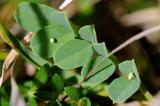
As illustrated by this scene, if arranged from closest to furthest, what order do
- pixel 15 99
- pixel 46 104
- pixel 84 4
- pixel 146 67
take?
pixel 15 99
pixel 46 104
pixel 146 67
pixel 84 4

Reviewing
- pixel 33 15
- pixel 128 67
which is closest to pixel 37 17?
pixel 33 15

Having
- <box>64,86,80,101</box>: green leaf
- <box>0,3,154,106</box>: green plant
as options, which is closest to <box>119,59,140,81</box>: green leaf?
<box>0,3,154,106</box>: green plant

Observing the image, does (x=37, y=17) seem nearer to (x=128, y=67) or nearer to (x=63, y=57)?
(x=63, y=57)

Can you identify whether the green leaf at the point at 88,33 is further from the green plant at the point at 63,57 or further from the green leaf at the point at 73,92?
the green leaf at the point at 73,92

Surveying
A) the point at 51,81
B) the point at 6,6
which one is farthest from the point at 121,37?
the point at 51,81

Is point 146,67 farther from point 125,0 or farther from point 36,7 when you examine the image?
point 36,7

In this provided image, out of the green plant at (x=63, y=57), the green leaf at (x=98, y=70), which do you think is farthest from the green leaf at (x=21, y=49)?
the green leaf at (x=98, y=70)

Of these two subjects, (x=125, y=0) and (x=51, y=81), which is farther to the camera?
(x=125, y=0)
